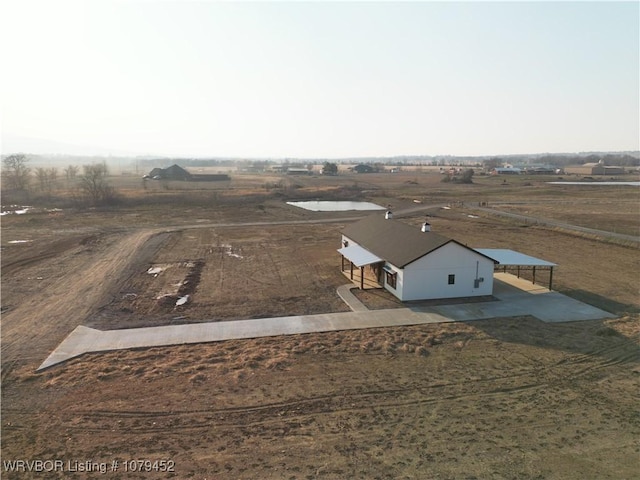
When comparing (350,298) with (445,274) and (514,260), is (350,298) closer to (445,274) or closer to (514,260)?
(445,274)

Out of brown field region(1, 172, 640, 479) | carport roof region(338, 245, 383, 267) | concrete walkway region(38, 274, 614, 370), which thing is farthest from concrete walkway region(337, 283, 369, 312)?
carport roof region(338, 245, 383, 267)

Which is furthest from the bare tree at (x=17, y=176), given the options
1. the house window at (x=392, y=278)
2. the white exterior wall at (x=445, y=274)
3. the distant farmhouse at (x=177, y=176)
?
the white exterior wall at (x=445, y=274)

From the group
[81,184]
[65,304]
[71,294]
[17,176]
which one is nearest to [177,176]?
[81,184]

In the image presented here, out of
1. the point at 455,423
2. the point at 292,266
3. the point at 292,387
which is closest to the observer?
the point at 455,423

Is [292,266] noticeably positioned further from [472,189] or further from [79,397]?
[472,189]

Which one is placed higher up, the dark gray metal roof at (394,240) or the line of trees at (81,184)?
the line of trees at (81,184)

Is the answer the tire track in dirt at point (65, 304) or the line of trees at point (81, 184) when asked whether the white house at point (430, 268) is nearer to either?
the tire track in dirt at point (65, 304)

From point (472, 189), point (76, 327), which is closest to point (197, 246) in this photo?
point (76, 327)

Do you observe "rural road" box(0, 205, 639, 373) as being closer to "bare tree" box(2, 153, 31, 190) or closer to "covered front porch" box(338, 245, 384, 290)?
"covered front porch" box(338, 245, 384, 290)
